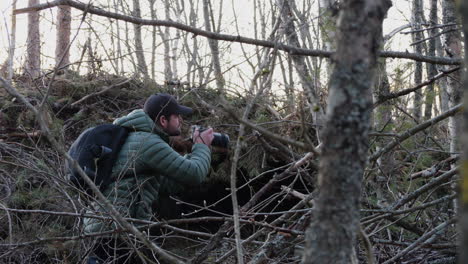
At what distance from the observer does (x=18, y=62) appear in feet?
24.5

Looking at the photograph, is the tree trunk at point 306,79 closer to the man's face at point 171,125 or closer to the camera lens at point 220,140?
the camera lens at point 220,140

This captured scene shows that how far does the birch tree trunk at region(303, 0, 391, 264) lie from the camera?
117 cm

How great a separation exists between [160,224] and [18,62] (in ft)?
16.2

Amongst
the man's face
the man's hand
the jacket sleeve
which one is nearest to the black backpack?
the jacket sleeve

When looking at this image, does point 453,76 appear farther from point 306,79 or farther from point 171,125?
point 306,79

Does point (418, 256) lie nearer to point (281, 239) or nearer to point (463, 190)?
point (281, 239)

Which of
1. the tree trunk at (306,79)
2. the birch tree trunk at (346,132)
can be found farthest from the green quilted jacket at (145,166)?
the birch tree trunk at (346,132)

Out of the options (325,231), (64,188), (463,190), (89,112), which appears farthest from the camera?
(89,112)

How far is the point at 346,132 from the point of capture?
1.19 metres

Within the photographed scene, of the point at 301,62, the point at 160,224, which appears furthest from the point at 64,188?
the point at 301,62

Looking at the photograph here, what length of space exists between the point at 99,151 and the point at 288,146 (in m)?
1.61

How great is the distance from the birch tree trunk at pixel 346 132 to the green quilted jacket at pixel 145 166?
296cm

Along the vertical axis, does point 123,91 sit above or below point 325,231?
above

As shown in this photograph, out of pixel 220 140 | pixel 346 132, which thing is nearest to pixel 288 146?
pixel 220 140
